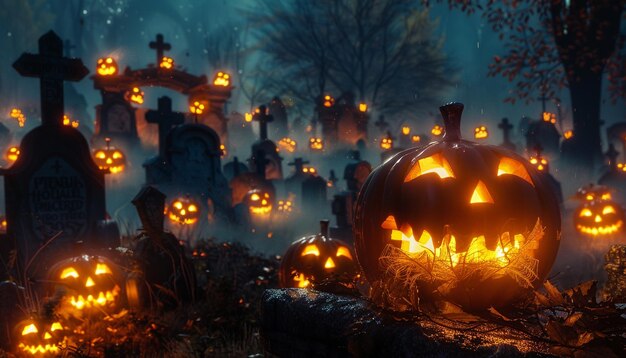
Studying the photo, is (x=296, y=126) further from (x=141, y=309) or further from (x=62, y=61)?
(x=141, y=309)

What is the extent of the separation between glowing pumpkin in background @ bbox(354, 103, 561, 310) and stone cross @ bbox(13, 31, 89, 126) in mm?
6664

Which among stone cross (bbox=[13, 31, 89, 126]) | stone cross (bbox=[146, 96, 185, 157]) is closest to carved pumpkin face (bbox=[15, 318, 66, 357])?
stone cross (bbox=[13, 31, 89, 126])

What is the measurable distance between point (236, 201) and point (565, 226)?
1035 cm

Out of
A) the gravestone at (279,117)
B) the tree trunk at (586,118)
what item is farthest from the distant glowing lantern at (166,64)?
the tree trunk at (586,118)

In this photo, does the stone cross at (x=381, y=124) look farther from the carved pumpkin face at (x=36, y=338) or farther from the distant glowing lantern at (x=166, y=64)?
the carved pumpkin face at (x=36, y=338)

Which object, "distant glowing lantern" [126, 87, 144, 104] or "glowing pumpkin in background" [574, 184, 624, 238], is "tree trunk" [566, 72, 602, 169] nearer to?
"glowing pumpkin in background" [574, 184, 624, 238]

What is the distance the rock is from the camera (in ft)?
6.70

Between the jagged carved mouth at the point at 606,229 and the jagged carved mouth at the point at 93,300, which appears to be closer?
the jagged carved mouth at the point at 93,300

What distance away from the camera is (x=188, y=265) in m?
6.44

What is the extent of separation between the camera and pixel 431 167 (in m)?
3.04

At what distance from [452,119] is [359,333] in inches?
55.4

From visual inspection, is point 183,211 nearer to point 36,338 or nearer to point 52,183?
point 52,183

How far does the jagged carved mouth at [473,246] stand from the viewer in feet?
8.94

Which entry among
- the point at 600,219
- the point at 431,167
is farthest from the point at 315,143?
the point at 431,167
